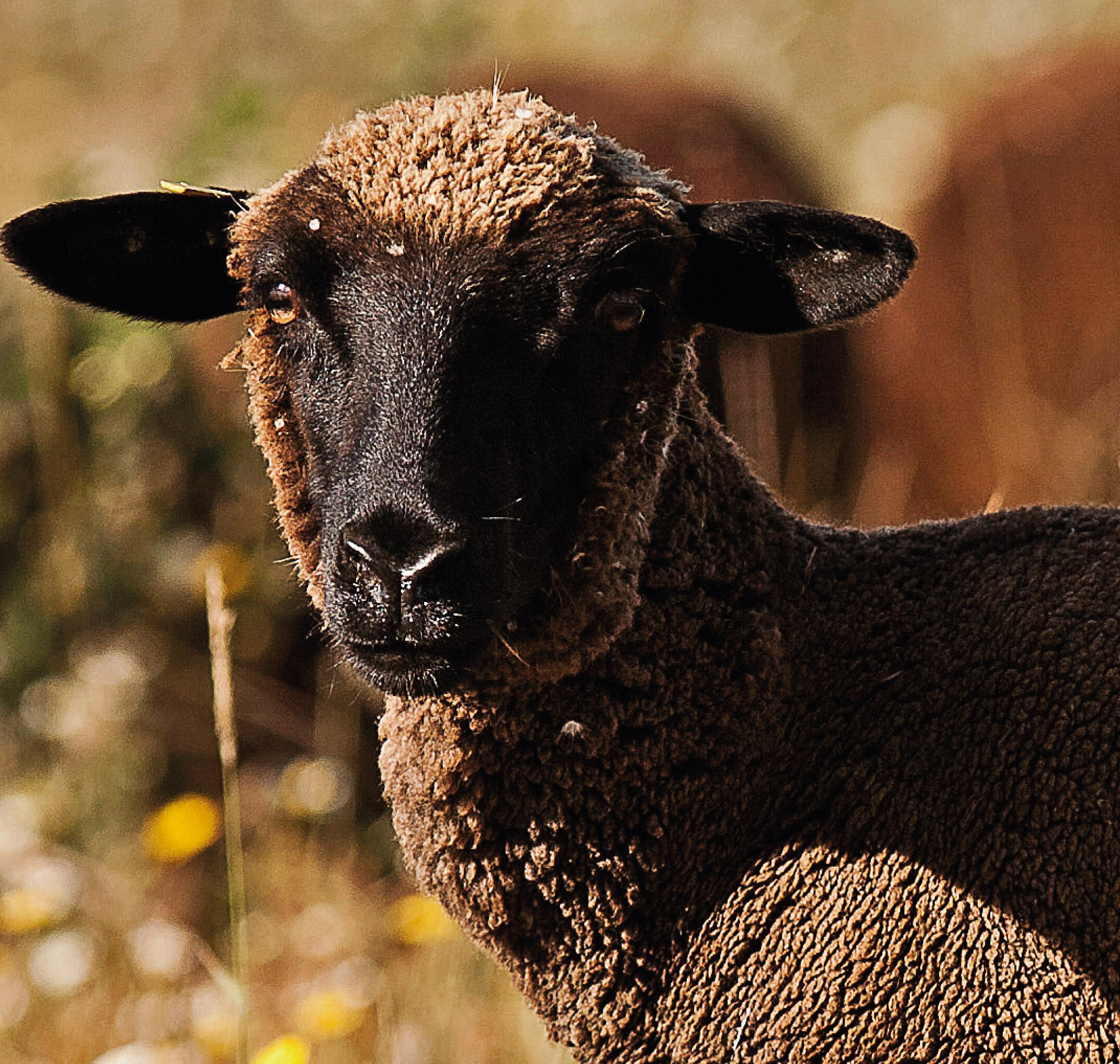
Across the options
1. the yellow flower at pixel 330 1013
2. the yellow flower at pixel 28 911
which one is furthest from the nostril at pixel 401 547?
the yellow flower at pixel 28 911

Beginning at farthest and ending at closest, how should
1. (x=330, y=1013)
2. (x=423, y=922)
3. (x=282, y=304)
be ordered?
(x=423, y=922)
(x=330, y=1013)
(x=282, y=304)

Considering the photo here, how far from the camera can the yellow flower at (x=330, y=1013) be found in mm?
3639

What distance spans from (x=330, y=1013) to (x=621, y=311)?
Result: 6.11 ft

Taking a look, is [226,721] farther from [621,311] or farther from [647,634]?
[621,311]

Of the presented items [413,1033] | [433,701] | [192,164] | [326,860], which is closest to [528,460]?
[433,701]

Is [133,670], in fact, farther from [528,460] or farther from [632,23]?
[632,23]

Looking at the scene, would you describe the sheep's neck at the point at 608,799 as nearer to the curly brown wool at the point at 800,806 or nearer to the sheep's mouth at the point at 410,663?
the curly brown wool at the point at 800,806

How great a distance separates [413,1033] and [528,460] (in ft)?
7.51

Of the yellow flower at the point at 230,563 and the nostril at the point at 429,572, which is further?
the yellow flower at the point at 230,563

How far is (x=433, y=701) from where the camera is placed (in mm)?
3066

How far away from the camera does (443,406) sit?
2.81 m

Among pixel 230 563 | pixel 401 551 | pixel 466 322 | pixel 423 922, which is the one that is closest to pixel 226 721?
pixel 401 551

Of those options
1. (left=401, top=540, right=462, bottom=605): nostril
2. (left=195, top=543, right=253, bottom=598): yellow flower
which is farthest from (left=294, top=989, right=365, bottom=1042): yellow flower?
(left=195, top=543, right=253, bottom=598): yellow flower

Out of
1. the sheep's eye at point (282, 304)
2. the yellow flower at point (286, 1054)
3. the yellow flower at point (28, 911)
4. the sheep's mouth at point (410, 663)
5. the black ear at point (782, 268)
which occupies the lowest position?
the yellow flower at point (28, 911)
